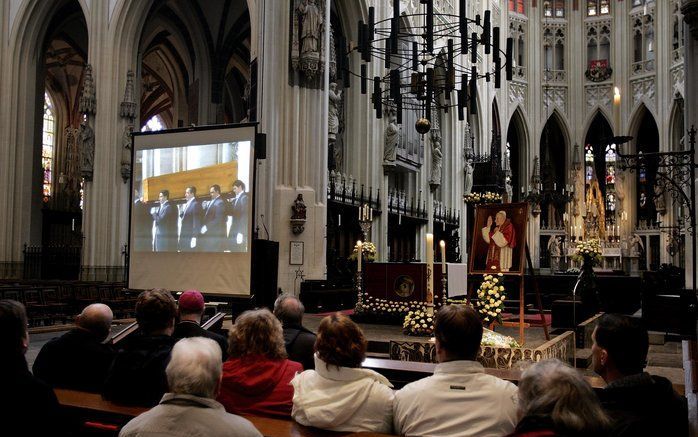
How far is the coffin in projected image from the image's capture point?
296 inches

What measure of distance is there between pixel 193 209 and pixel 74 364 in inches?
158

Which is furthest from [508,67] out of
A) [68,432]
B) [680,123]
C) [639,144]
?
[639,144]

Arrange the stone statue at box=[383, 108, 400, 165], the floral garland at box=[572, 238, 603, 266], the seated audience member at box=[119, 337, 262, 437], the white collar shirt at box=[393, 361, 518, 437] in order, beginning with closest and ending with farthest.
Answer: the seated audience member at box=[119, 337, 262, 437] → the white collar shirt at box=[393, 361, 518, 437] → the floral garland at box=[572, 238, 603, 266] → the stone statue at box=[383, 108, 400, 165]

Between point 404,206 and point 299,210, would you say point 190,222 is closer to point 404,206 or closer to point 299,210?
point 299,210

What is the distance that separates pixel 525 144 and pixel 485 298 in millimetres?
28442

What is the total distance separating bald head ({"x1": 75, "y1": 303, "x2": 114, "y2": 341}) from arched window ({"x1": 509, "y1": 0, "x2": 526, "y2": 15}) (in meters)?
33.9

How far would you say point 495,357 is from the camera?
18.0 feet

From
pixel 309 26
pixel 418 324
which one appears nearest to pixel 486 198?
pixel 309 26

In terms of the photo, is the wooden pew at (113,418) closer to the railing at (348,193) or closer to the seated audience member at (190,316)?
the seated audience member at (190,316)

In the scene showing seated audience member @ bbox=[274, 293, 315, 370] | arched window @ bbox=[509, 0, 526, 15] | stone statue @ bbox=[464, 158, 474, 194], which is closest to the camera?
seated audience member @ bbox=[274, 293, 315, 370]

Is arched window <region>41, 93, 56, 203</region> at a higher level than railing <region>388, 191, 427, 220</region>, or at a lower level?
higher

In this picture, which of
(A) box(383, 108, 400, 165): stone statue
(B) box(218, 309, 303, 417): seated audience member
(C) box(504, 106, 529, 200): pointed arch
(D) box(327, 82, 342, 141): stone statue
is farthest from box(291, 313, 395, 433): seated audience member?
(C) box(504, 106, 529, 200): pointed arch

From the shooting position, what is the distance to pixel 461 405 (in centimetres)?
261

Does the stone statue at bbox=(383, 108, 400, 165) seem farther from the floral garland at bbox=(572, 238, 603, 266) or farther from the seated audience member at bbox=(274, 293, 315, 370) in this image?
the seated audience member at bbox=(274, 293, 315, 370)
